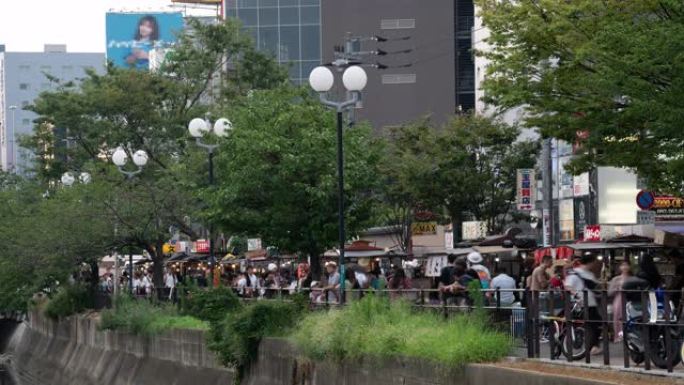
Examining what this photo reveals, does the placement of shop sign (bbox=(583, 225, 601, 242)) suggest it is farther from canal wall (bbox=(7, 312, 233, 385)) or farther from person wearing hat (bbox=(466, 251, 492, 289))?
person wearing hat (bbox=(466, 251, 492, 289))

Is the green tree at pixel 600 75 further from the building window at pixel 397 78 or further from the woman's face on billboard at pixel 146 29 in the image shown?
the woman's face on billboard at pixel 146 29

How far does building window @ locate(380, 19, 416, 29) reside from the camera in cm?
8756

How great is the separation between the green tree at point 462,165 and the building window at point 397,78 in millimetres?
31908

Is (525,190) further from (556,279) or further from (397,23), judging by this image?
(397,23)

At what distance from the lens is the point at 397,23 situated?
87750mm

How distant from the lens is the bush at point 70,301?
54.0 m

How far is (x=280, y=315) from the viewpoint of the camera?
96.1 feet

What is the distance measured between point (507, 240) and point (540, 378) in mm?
23725

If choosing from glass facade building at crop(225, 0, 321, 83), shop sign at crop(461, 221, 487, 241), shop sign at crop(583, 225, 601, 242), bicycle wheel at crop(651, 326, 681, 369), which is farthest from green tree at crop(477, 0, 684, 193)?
glass facade building at crop(225, 0, 321, 83)

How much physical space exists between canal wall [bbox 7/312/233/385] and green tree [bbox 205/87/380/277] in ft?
11.8

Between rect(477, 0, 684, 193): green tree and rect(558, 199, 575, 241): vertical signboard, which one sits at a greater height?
rect(477, 0, 684, 193): green tree

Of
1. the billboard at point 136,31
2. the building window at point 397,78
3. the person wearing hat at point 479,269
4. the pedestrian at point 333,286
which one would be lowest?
the pedestrian at point 333,286

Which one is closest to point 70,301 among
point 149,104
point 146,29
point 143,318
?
point 149,104

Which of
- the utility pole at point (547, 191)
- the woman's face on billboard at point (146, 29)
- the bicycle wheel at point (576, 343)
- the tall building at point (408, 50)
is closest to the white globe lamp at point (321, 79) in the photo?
the bicycle wheel at point (576, 343)
